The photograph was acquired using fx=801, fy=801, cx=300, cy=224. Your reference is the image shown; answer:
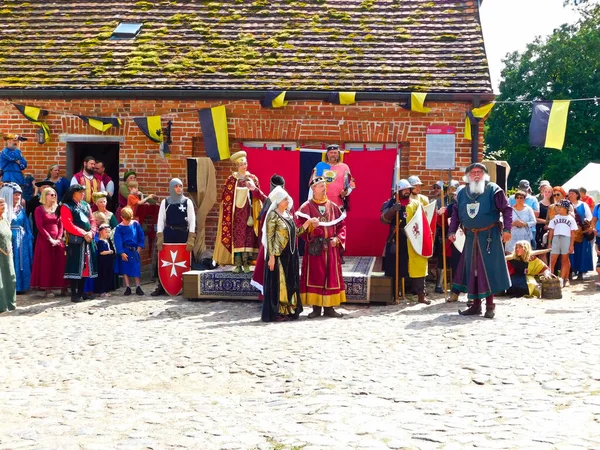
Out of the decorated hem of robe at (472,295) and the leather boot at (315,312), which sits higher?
the decorated hem of robe at (472,295)

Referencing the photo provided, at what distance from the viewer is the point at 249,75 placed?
1298 centimetres

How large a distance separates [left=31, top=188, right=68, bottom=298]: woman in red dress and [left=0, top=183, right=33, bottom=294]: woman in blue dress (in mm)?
286

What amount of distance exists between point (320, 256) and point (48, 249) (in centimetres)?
403

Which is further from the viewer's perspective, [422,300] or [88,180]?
[88,180]

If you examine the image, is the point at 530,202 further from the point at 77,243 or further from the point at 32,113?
the point at 32,113

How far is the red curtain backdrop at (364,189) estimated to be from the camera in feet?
39.5

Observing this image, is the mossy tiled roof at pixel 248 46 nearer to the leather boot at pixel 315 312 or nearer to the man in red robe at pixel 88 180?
the man in red robe at pixel 88 180

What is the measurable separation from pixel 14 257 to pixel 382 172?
17.9 feet

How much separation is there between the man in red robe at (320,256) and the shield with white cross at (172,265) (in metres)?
2.24

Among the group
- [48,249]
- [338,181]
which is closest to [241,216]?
[338,181]

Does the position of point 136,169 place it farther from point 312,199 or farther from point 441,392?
point 441,392

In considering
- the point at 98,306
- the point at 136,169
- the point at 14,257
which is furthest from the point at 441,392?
the point at 136,169

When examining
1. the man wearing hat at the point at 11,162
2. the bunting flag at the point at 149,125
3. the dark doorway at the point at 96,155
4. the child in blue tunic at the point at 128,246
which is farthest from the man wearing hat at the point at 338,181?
the man wearing hat at the point at 11,162

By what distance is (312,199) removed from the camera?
31.6 feet
